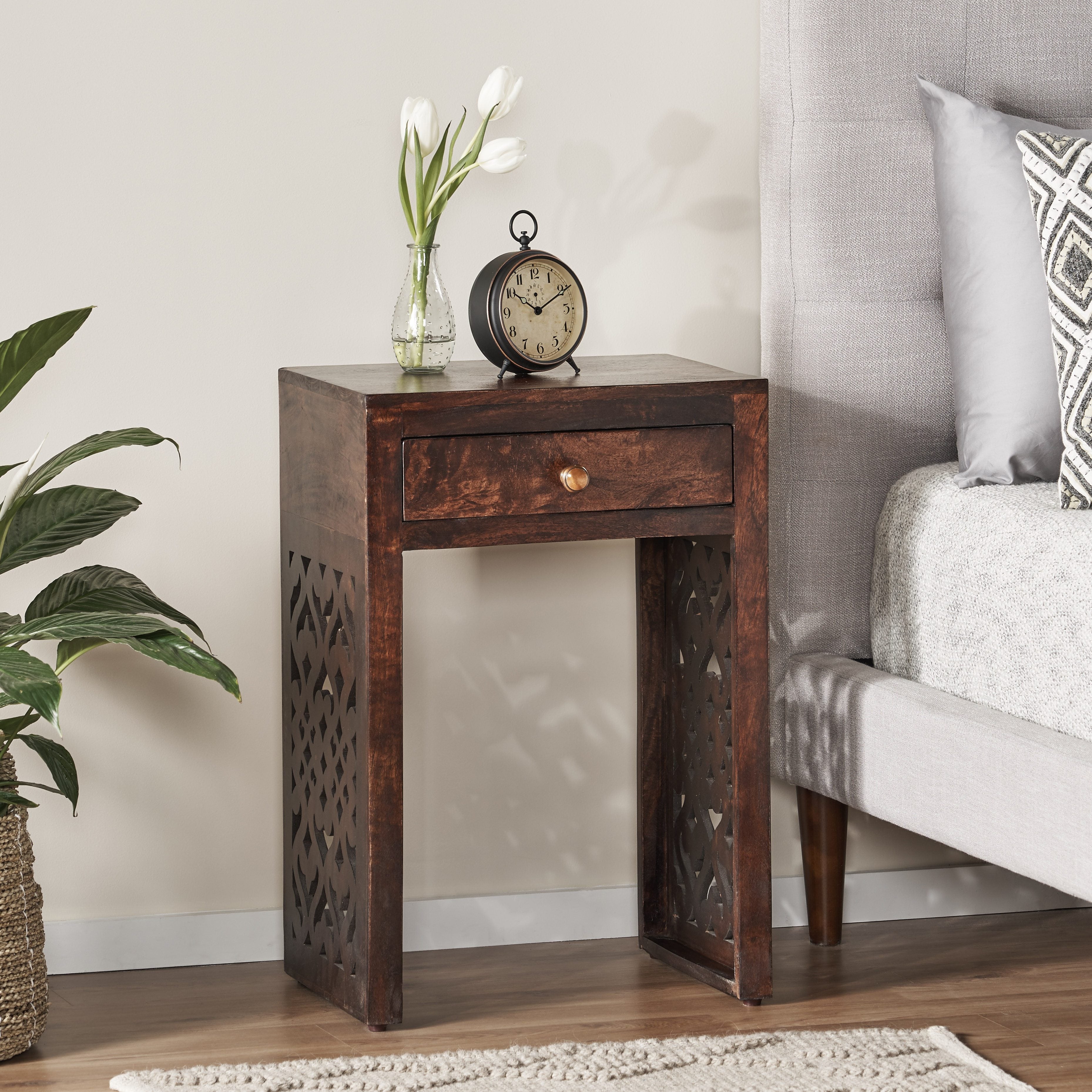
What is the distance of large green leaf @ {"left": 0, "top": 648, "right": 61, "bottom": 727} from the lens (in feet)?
5.51

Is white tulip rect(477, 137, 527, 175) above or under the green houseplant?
above

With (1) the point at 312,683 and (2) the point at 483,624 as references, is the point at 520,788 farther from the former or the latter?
(1) the point at 312,683

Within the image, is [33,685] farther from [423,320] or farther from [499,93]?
[499,93]

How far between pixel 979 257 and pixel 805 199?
25 centimetres

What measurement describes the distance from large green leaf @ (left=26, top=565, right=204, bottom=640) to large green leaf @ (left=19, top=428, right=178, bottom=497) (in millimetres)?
121

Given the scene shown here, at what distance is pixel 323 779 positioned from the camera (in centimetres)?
210

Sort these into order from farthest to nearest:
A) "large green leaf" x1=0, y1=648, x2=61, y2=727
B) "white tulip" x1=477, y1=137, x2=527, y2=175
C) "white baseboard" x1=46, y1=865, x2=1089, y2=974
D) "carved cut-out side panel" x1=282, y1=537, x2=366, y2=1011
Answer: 1. "white baseboard" x1=46, y1=865, x2=1089, y2=974
2. "white tulip" x1=477, y1=137, x2=527, y2=175
3. "carved cut-out side panel" x1=282, y1=537, x2=366, y2=1011
4. "large green leaf" x1=0, y1=648, x2=61, y2=727

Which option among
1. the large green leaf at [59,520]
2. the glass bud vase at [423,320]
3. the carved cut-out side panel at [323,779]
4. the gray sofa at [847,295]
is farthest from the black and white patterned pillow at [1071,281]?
the large green leaf at [59,520]

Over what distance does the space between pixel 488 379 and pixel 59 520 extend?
20.9 inches

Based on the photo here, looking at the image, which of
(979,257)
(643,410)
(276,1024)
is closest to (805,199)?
(979,257)

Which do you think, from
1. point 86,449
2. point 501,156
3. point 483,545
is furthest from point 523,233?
point 86,449

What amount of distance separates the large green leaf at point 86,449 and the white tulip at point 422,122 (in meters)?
0.49

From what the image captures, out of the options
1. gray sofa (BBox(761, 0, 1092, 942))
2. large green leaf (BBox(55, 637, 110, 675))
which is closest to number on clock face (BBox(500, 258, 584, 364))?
gray sofa (BBox(761, 0, 1092, 942))

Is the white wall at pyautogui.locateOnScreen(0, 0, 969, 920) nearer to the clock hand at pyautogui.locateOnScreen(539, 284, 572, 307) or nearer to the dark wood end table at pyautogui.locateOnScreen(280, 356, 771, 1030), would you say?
the dark wood end table at pyautogui.locateOnScreen(280, 356, 771, 1030)
